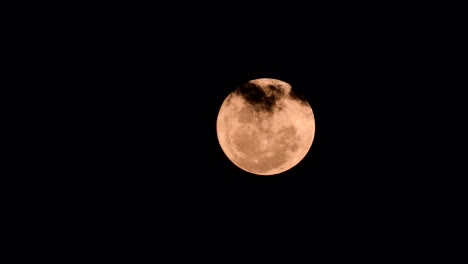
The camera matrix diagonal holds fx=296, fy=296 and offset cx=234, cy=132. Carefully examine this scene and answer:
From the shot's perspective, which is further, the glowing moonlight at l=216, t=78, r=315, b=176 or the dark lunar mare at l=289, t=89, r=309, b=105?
the dark lunar mare at l=289, t=89, r=309, b=105

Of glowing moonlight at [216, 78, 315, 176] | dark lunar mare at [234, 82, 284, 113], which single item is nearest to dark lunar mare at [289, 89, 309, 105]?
glowing moonlight at [216, 78, 315, 176]

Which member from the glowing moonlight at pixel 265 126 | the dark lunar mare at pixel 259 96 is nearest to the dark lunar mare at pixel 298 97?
the glowing moonlight at pixel 265 126

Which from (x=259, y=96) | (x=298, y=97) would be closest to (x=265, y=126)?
(x=259, y=96)

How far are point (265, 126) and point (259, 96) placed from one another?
0.43 m

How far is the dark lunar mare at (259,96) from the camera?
3914 millimetres

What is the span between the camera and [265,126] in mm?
3855

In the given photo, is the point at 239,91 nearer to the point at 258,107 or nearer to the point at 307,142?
the point at 258,107

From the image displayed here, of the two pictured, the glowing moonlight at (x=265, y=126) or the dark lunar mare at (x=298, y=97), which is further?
the dark lunar mare at (x=298, y=97)

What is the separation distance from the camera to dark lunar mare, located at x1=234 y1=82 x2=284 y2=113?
391 centimetres

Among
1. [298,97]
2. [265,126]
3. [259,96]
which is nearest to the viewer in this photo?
[265,126]

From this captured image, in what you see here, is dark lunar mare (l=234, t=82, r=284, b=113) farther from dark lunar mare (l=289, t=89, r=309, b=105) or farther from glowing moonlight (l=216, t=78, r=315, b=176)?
dark lunar mare (l=289, t=89, r=309, b=105)

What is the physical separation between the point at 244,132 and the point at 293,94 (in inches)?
35.7

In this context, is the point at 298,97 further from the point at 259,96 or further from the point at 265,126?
the point at 265,126

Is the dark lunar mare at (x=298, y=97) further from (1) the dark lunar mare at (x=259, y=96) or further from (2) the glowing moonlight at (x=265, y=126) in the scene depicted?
(1) the dark lunar mare at (x=259, y=96)
